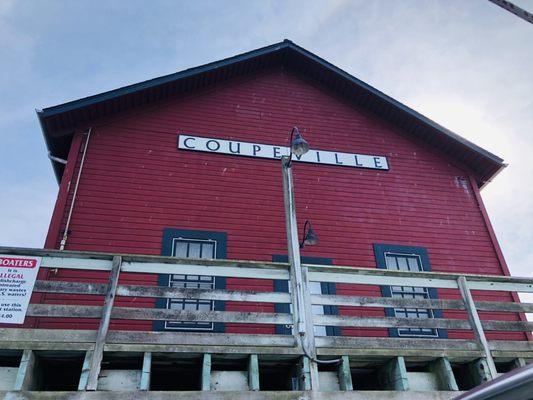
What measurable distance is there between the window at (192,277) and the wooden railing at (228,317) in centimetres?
294

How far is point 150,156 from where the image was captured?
34.7 feet

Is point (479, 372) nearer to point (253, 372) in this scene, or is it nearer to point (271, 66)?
point (253, 372)

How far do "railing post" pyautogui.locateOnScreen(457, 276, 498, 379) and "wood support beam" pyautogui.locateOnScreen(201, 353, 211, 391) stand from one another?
3733mm

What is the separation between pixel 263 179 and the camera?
35.7ft

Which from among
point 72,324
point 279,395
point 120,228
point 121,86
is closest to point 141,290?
point 279,395

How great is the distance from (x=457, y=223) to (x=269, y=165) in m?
5.01

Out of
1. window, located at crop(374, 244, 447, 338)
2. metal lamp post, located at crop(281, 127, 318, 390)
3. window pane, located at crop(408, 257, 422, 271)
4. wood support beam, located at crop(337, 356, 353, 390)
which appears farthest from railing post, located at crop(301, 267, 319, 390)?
window pane, located at crop(408, 257, 422, 271)

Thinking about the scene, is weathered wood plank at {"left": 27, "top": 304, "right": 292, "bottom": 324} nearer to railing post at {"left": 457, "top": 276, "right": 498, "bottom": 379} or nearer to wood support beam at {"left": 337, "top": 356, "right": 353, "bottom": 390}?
wood support beam at {"left": 337, "top": 356, "right": 353, "bottom": 390}

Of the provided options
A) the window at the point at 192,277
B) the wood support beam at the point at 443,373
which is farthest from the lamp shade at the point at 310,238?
the wood support beam at the point at 443,373

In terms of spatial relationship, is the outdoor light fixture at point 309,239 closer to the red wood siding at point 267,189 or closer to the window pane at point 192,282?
the red wood siding at point 267,189

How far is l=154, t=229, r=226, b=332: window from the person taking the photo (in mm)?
8938

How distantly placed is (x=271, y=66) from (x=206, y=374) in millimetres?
9569

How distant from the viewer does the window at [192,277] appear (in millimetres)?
8938

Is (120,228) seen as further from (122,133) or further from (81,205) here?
(122,133)
